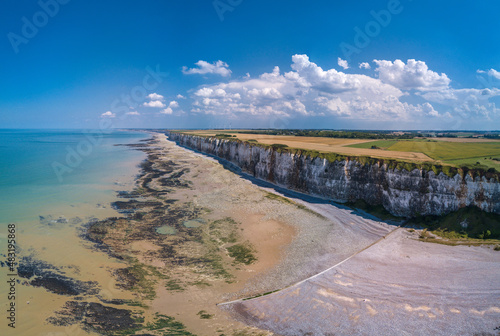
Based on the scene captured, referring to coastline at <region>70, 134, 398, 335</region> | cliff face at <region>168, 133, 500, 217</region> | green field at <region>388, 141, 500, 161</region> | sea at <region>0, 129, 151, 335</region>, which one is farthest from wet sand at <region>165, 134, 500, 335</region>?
green field at <region>388, 141, 500, 161</region>

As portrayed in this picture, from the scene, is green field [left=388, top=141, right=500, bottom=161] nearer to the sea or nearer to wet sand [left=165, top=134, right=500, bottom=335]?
wet sand [left=165, top=134, right=500, bottom=335]

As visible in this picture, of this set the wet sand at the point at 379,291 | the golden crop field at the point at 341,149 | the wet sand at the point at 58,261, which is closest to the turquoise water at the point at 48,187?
the wet sand at the point at 58,261

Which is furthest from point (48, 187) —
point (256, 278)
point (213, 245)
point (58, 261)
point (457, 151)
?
point (457, 151)

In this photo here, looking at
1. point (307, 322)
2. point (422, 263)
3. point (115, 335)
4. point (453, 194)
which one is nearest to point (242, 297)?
point (307, 322)

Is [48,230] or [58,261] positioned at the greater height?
[48,230]

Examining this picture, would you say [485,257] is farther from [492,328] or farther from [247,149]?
[247,149]

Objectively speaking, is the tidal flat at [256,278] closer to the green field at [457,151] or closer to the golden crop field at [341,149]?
the golden crop field at [341,149]

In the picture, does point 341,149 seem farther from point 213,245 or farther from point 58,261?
point 58,261

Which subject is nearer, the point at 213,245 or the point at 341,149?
the point at 213,245
